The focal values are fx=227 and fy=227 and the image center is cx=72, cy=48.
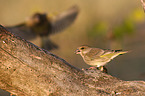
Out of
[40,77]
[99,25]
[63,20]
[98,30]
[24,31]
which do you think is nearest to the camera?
[40,77]

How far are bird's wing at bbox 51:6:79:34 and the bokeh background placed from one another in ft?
1.05

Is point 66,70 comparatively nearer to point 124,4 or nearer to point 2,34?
point 2,34

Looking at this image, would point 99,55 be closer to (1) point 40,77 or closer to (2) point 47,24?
(1) point 40,77

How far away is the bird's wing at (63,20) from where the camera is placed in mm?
4246

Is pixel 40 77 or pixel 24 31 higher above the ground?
pixel 24 31

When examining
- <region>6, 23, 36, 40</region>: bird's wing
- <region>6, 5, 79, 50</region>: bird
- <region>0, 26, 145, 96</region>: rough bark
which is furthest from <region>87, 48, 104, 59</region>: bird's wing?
<region>6, 5, 79, 50</region>: bird

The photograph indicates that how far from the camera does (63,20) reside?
4.25 m

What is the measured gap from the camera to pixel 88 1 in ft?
18.3

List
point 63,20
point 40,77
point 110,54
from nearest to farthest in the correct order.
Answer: point 40,77 → point 110,54 → point 63,20

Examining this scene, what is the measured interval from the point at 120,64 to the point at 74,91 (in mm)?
3052

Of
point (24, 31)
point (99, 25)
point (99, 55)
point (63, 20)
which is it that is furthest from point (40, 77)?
point (99, 25)

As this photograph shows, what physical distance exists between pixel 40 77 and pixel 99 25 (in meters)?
3.88

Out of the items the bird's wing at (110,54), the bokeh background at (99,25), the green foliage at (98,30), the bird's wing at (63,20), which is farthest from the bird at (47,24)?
the bird's wing at (110,54)

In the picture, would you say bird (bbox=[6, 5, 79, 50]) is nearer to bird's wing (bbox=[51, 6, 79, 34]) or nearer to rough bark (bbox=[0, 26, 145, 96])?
bird's wing (bbox=[51, 6, 79, 34])
